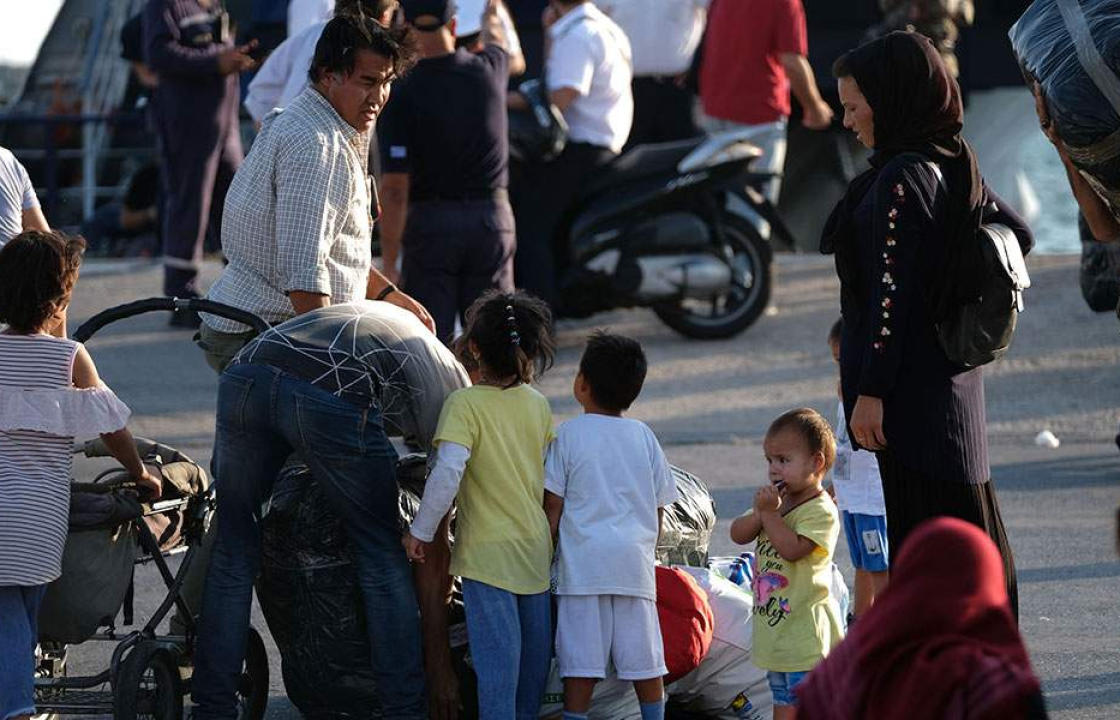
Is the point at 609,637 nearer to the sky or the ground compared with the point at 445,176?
nearer to the sky

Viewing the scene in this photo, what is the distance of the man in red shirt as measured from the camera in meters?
10.9

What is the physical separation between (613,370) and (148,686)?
141 centimetres

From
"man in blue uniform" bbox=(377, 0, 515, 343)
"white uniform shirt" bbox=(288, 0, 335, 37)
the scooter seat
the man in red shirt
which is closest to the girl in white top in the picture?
"man in blue uniform" bbox=(377, 0, 515, 343)

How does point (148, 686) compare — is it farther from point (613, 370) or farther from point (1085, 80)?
point (1085, 80)

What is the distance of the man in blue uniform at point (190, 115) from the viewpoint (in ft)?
33.6

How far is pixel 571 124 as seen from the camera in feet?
32.6

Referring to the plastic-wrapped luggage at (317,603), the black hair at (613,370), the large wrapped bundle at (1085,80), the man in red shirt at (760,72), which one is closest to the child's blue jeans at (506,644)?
the plastic-wrapped luggage at (317,603)

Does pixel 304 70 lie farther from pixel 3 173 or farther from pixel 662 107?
pixel 662 107

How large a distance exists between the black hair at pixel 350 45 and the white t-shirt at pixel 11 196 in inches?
46.4

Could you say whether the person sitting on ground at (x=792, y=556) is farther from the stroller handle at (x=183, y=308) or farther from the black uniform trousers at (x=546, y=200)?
the black uniform trousers at (x=546, y=200)

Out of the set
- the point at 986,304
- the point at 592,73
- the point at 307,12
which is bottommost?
the point at 592,73

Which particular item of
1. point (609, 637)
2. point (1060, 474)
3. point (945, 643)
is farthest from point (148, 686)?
point (1060, 474)

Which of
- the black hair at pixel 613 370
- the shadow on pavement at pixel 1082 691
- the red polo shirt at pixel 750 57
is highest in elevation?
the black hair at pixel 613 370

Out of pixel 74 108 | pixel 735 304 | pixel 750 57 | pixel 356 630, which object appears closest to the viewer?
pixel 356 630
